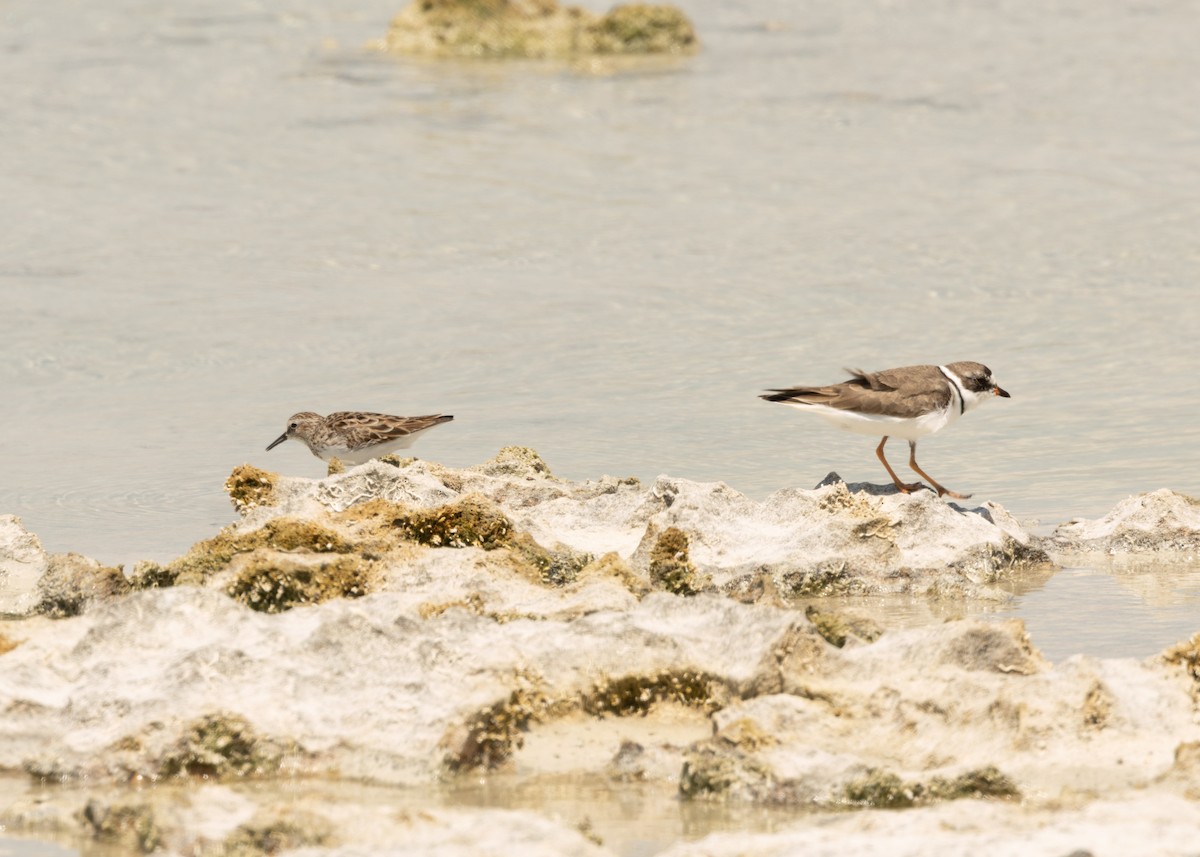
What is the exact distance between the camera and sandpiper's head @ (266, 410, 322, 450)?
1122 cm

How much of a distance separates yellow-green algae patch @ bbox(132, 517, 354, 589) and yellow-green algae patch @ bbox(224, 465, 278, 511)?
3.56 feet

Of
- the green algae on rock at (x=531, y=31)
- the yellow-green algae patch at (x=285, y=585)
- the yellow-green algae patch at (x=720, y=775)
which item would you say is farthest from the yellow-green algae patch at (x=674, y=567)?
the green algae on rock at (x=531, y=31)

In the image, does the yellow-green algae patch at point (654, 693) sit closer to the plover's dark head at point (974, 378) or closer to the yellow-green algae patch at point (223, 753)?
the yellow-green algae patch at point (223, 753)

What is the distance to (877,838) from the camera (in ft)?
16.1

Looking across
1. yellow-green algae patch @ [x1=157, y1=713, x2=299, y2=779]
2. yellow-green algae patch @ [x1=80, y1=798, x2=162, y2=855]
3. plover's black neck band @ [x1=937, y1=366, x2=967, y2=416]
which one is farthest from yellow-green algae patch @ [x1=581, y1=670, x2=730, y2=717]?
plover's black neck band @ [x1=937, y1=366, x2=967, y2=416]

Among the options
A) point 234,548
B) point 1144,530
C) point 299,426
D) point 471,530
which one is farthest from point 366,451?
point 1144,530

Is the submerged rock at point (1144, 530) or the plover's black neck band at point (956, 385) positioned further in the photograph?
the plover's black neck band at point (956, 385)

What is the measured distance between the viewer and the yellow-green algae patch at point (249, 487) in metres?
9.18

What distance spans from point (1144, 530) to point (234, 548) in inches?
176

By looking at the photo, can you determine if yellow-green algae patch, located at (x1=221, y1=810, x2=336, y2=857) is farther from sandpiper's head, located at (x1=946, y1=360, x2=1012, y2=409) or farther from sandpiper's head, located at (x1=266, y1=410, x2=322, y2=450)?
sandpiper's head, located at (x1=266, y1=410, x2=322, y2=450)

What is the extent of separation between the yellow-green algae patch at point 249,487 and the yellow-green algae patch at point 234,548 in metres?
1.09

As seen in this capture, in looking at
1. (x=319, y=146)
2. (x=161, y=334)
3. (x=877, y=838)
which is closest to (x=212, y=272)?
(x=161, y=334)

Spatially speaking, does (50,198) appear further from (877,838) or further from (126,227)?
(877,838)

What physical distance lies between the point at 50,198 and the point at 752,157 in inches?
316
